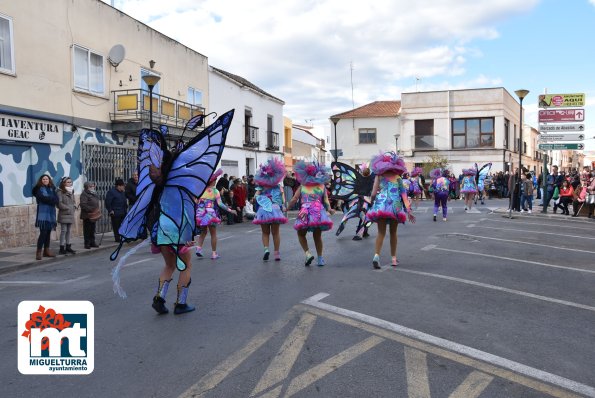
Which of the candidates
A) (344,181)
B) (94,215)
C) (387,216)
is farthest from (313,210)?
(94,215)

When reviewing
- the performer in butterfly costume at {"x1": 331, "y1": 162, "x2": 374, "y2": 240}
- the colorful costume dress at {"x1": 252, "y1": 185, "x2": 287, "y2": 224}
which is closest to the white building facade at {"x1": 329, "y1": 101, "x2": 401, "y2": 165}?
the performer in butterfly costume at {"x1": 331, "y1": 162, "x2": 374, "y2": 240}

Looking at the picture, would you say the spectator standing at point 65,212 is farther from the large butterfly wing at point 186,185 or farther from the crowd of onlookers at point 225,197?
the large butterfly wing at point 186,185

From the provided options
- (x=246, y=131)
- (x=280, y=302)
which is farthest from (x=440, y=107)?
(x=280, y=302)

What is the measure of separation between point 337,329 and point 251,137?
2497 cm

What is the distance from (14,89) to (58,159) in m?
2.31

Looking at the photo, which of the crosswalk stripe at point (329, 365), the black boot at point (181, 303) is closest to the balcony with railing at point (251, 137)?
the black boot at point (181, 303)

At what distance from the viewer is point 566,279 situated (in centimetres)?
755

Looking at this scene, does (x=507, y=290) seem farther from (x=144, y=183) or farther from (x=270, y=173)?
(x=144, y=183)

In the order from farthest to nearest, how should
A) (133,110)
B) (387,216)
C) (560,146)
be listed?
1. (560,146)
2. (133,110)
3. (387,216)

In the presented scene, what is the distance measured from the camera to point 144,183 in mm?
5430

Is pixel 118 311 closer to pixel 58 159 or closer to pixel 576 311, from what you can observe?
pixel 576 311

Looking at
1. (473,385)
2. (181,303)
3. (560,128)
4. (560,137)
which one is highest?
(560,128)

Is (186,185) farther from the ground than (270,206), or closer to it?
farther from the ground

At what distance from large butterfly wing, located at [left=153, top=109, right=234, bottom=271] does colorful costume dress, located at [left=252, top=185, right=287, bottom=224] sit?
354cm
